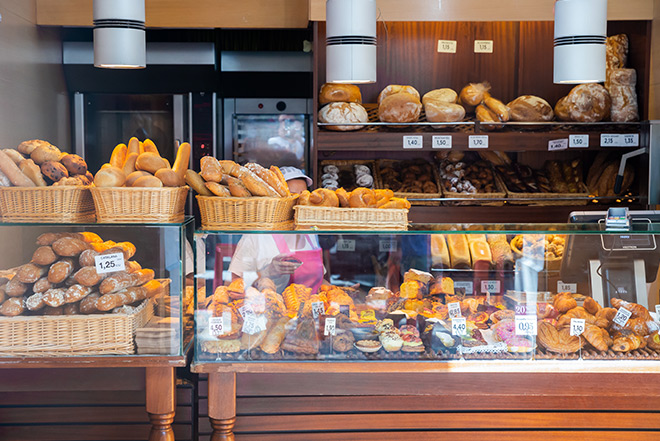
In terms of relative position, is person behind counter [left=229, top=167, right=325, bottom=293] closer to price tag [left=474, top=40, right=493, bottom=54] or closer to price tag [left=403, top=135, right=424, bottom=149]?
price tag [left=403, top=135, right=424, bottom=149]

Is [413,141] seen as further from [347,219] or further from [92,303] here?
[92,303]

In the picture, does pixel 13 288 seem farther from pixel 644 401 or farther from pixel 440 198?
pixel 440 198

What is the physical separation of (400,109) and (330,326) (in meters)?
1.89

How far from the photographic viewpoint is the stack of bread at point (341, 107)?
355cm

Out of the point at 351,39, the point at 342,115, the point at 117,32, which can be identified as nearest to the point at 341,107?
the point at 342,115

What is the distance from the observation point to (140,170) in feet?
6.79

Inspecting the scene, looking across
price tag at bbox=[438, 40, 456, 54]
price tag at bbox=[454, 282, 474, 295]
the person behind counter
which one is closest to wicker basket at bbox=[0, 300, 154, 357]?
the person behind counter

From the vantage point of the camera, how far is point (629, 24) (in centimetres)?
379

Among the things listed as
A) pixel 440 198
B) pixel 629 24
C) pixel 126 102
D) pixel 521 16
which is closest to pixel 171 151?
pixel 126 102

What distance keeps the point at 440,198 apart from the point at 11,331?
7.79ft

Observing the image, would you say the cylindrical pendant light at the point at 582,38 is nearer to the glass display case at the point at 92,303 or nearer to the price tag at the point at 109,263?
the glass display case at the point at 92,303

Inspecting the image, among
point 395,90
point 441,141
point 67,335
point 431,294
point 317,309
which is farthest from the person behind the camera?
point 395,90

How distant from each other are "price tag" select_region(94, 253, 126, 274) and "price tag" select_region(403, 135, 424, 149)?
1.95 m

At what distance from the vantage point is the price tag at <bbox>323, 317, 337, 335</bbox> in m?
1.96
